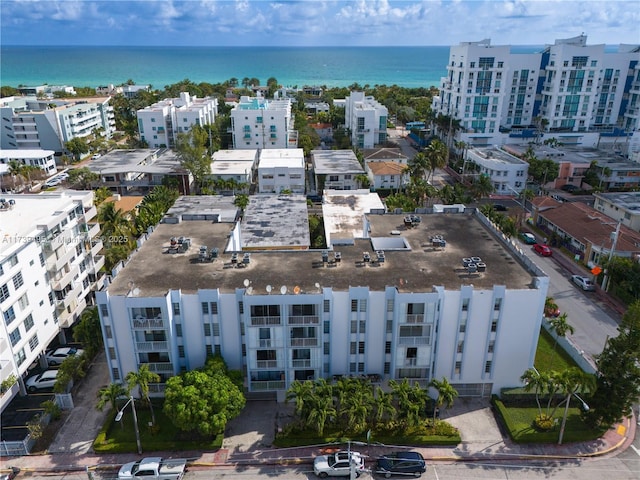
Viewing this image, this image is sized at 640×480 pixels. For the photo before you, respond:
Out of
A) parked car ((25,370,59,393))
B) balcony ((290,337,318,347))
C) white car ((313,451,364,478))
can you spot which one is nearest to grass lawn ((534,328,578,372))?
white car ((313,451,364,478))

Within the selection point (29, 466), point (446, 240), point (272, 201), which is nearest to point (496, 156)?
point (272, 201)

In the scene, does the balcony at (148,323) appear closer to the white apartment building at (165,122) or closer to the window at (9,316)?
the window at (9,316)

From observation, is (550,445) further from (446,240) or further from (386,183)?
(386,183)

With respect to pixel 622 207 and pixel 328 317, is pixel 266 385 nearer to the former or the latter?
pixel 328 317

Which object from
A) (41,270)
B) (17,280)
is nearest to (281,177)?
(41,270)

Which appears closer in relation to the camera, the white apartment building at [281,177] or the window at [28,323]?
the window at [28,323]

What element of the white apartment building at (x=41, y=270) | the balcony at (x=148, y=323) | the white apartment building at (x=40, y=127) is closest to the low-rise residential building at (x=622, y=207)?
the balcony at (x=148, y=323)
